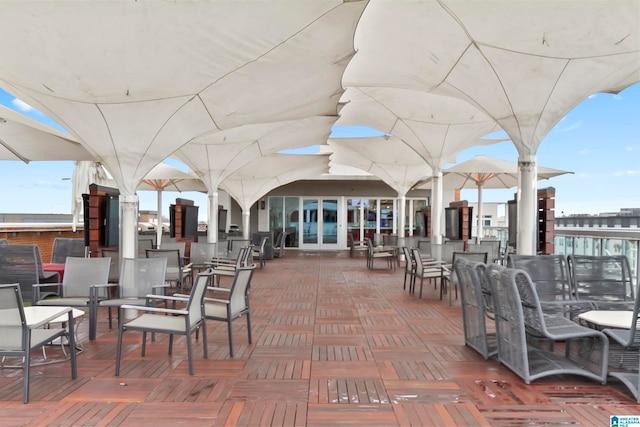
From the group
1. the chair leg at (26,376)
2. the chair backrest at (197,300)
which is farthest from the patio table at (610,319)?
the chair leg at (26,376)

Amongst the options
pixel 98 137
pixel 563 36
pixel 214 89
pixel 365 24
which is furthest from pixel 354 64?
pixel 98 137

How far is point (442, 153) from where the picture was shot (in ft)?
35.0

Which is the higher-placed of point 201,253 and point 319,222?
point 319,222

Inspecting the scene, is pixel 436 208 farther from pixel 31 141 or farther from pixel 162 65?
pixel 31 141

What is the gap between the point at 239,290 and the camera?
14.1 feet

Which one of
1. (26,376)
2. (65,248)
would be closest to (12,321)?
(26,376)

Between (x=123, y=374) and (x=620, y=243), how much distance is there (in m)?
6.49

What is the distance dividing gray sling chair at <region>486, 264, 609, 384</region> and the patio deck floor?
0.11 meters

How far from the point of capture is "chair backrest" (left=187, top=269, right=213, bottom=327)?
354 centimetres

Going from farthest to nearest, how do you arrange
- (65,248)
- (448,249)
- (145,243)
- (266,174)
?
(266,174) → (448,249) → (145,243) → (65,248)

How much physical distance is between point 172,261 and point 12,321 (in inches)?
170

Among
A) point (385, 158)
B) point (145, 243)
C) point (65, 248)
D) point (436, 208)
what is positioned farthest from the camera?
point (385, 158)

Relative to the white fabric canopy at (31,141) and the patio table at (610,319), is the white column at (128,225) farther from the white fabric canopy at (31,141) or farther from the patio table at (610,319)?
the patio table at (610,319)

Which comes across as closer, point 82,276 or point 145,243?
point 82,276
